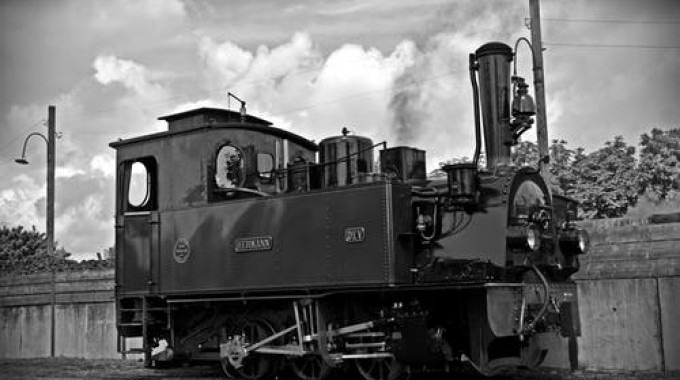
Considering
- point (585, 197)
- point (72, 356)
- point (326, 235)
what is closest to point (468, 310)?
point (326, 235)

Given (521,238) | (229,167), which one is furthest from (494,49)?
(229,167)

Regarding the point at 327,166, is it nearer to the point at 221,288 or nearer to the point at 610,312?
the point at 221,288

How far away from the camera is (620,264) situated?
10.1 m

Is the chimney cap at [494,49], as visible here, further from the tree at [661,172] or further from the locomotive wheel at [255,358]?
the tree at [661,172]

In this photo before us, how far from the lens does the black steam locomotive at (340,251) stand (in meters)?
7.86

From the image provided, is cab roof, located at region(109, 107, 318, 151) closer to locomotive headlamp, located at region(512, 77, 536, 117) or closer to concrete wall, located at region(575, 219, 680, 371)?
locomotive headlamp, located at region(512, 77, 536, 117)

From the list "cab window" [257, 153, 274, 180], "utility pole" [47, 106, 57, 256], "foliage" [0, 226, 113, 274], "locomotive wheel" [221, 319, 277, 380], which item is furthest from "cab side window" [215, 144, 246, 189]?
"utility pole" [47, 106, 57, 256]

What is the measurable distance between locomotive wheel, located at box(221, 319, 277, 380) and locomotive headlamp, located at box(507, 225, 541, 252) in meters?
3.05

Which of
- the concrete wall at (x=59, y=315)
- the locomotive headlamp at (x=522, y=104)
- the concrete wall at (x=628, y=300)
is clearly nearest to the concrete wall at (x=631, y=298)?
the concrete wall at (x=628, y=300)

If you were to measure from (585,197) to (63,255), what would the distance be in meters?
16.6

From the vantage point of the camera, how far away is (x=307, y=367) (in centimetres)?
935

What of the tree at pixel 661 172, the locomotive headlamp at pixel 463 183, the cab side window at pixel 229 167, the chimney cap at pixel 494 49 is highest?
the tree at pixel 661 172

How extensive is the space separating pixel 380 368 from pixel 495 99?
3.15 meters

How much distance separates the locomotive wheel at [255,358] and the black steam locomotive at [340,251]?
2 centimetres
